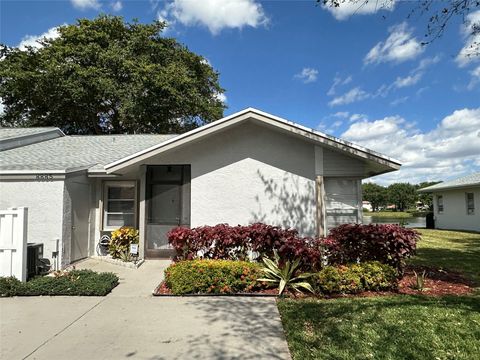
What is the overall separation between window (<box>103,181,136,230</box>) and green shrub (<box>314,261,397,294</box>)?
705 centimetres

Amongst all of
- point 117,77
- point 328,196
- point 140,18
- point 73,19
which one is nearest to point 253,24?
point 328,196

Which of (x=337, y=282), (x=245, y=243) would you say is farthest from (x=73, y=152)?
(x=337, y=282)

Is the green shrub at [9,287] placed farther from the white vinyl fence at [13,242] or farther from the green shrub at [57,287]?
the white vinyl fence at [13,242]

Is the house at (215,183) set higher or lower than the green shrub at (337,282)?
higher

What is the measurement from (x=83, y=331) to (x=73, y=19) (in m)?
28.3

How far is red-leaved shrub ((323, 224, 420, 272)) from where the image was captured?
725 centimetres

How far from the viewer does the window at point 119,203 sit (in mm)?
11328

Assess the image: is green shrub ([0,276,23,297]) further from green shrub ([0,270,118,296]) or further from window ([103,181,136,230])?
window ([103,181,136,230])

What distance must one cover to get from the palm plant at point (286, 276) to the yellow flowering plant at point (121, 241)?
5.18m

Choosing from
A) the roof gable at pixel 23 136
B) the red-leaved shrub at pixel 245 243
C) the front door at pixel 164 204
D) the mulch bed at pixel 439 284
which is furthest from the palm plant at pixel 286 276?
the roof gable at pixel 23 136

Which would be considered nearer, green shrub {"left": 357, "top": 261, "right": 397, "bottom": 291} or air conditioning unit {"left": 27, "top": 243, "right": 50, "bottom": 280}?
green shrub {"left": 357, "top": 261, "right": 397, "bottom": 291}

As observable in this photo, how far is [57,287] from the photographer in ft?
22.8

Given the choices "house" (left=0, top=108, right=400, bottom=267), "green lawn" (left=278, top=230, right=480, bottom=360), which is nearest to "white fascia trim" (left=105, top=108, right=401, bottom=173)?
"house" (left=0, top=108, right=400, bottom=267)

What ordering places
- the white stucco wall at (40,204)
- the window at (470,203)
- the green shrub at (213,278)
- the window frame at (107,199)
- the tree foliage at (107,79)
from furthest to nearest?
the tree foliage at (107,79), the window at (470,203), the window frame at (107,199), the white stucco wall at (40,204), the green shrub at (213,278)
